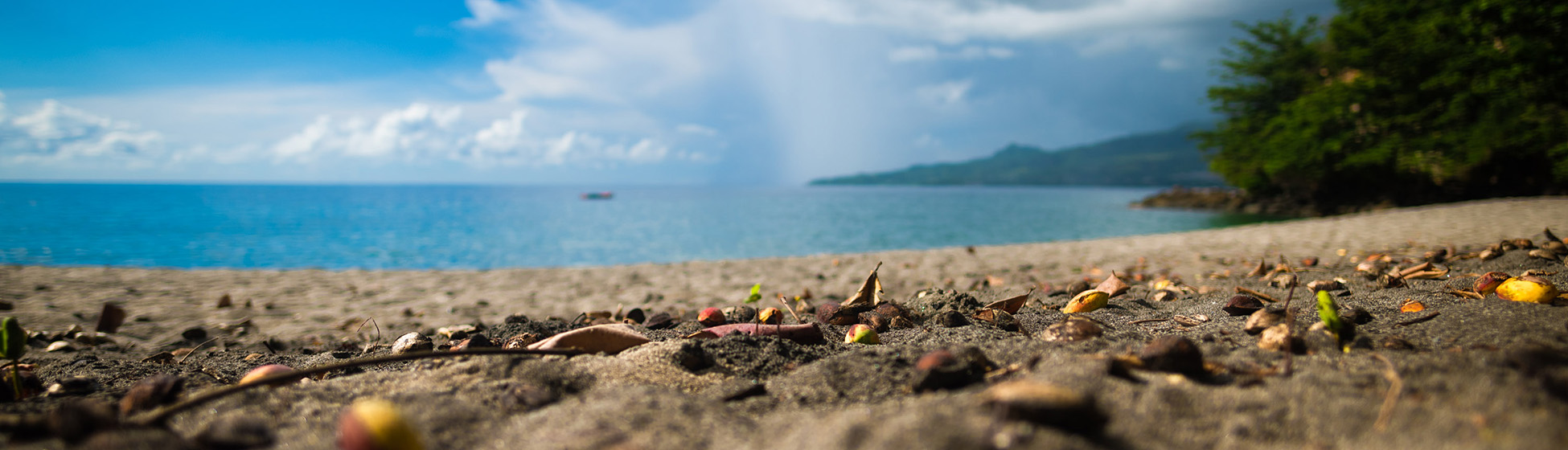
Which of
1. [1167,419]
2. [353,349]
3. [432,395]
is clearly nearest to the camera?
[1167,419]

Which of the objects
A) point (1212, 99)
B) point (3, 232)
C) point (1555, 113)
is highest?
point (1212, 99)

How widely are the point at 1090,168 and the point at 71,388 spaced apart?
173142mm

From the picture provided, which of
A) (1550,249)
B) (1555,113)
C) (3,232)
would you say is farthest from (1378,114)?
(3,232)

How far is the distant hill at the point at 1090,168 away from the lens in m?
133

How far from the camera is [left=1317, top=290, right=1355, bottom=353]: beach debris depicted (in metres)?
1.45

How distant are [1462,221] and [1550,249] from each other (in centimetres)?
699

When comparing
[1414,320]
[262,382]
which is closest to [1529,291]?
[1414,320]

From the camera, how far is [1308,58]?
2523 centimetres

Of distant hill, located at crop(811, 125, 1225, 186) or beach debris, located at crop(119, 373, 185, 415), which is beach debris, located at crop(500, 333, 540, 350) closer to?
beach debris, located at crop(119, 373, 185, 415)

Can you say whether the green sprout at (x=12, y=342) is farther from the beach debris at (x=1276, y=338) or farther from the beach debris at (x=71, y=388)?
the beach debris at (x=1276, y=338)

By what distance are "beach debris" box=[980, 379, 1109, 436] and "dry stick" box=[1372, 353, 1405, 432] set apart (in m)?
0.46

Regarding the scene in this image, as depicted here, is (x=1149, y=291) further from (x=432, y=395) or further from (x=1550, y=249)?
(x=432, y=395)

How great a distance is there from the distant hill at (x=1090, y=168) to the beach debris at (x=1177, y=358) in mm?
134776

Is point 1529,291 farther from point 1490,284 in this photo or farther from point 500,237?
point 500,237
